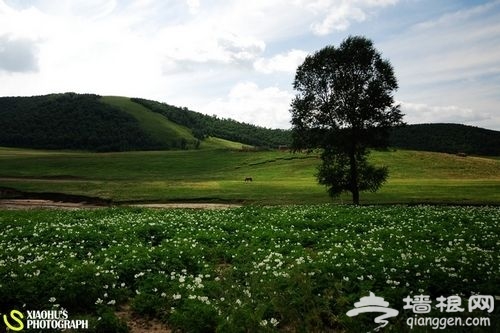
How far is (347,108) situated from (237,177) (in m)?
58.5

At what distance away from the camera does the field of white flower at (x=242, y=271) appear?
10.6 metres

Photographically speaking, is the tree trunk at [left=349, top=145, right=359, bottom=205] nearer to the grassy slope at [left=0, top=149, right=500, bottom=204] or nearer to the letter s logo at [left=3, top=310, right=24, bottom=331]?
the grassy slope at [left=0, top=149, right=500, bottom=204]

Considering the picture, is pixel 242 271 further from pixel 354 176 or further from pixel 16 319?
pixel 354 176

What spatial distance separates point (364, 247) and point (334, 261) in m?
2.36

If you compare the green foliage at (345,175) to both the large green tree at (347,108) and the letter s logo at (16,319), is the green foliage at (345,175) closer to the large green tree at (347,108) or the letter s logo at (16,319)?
the large green tree at (347,108)

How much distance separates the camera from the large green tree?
125ft

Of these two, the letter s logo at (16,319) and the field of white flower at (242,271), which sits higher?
the field of white flower at (242,271)

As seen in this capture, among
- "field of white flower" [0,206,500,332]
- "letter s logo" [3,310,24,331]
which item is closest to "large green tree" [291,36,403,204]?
"field of white flower" [0,206,500,332]

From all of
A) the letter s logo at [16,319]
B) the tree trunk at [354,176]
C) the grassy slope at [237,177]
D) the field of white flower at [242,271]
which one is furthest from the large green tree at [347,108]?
the letter s logo at [16,319]

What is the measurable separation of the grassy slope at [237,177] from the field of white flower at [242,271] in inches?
1170

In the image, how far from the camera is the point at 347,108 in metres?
38.2

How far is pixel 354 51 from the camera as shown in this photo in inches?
1501

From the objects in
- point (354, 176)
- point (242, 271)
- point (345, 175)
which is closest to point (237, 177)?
point (345, 175)

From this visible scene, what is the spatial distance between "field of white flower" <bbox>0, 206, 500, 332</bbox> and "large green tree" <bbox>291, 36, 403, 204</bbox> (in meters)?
19.0
